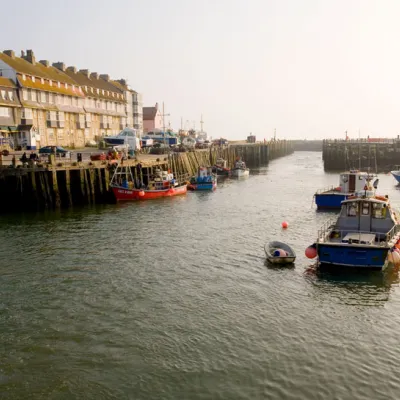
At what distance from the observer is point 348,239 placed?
23.4 meters

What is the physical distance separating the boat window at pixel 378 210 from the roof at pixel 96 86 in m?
63.4

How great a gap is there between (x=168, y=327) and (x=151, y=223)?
19423 mm

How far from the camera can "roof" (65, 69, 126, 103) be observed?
79.9 metres

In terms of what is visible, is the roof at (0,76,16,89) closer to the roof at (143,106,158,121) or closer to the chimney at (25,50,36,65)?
the chimney at (25,50,36,65)

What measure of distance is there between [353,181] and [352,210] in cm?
1963

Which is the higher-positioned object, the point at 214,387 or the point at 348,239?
the point at 348,239

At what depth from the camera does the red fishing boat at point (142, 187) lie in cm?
4547

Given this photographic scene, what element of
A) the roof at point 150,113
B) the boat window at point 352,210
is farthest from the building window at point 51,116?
the roof at point 150,113

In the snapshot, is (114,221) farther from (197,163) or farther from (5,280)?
(197,163)

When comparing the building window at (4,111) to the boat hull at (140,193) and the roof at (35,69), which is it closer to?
the roof at (35,69)

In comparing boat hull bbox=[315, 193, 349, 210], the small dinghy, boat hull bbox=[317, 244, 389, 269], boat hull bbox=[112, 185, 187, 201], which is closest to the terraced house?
boat hull bbox=[112, 185, 187, 201]

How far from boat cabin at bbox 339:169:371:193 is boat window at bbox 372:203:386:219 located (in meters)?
18.8

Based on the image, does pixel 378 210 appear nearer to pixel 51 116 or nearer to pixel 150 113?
pixel 51 116

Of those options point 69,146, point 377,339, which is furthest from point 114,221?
point 69,146
